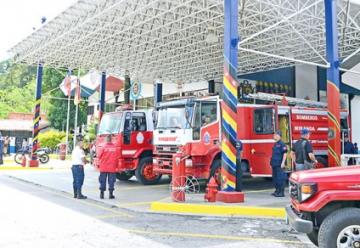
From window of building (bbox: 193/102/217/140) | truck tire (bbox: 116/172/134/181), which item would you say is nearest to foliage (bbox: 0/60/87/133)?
truck tire (bbox: 116/172/134/181)

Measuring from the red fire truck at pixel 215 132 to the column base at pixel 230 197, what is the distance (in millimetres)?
1769

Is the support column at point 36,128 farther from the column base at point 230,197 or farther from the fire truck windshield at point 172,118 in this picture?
the column base at point 230,197

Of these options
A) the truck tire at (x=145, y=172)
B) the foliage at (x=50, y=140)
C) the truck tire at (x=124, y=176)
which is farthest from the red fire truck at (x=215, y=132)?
the foliage at (x=50, y=140)

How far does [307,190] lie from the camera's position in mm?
5672

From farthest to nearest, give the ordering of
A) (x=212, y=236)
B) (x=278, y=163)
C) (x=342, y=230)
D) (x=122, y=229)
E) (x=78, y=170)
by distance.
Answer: (x=78, y=170)
(x=278, y=163)
(x=122, y=229)
(x=212, y=236)
(x=342, y=230)

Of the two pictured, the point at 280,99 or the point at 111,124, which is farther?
the point at 111,124

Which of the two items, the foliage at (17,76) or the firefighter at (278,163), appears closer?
the firefighter at (278,163)

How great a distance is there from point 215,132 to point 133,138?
3.67 m

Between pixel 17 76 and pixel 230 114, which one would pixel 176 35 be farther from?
pixel 17 76

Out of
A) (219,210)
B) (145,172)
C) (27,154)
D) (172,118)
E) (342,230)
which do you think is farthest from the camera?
(27,154)

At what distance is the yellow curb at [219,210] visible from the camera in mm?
9344

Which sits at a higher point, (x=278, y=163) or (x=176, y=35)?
(x=176, y=35)

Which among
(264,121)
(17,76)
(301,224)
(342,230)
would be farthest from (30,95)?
(342,230)

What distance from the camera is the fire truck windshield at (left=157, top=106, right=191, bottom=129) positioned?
12.7m
